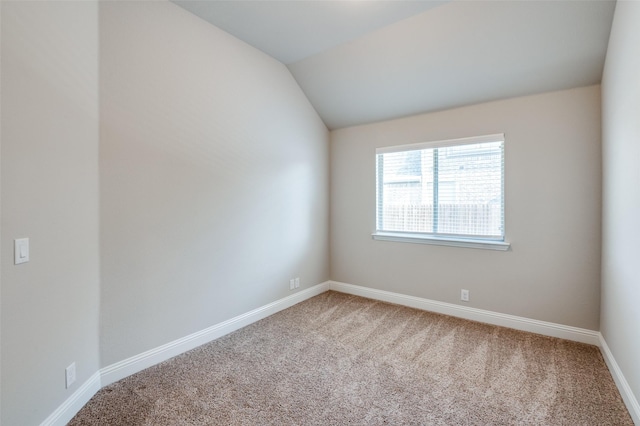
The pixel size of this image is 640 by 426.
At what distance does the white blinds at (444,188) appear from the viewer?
10.1 feet

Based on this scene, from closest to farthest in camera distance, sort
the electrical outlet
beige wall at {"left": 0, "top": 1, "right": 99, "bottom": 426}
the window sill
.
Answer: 1. beige wall at {"left": 0, "top": 1, "right": 99, "bottom": 426}
2. the electrical outlet
3. the window sill

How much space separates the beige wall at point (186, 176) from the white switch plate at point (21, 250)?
557mm

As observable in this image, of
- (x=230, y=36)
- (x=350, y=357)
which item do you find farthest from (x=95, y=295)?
(x=230, y=36)

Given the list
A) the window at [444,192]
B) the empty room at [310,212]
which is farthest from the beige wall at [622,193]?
the window at [444,192]

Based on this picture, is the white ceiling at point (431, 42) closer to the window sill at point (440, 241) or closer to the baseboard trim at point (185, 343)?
the window sill at point (440, 241)

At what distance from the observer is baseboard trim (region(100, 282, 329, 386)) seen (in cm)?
209

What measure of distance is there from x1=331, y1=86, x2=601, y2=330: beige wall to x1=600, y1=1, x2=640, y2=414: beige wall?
0.16 metres

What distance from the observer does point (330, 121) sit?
13.3ft

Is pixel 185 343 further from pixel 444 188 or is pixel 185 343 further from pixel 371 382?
pixel 444 188

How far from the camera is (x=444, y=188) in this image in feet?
11.2

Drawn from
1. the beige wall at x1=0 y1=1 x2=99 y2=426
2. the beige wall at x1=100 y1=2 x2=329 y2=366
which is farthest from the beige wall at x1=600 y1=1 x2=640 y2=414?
the beige wall at x1=0 y1=1 x2=99 y2=426

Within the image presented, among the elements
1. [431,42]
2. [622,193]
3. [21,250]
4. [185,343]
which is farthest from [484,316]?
[21,250]

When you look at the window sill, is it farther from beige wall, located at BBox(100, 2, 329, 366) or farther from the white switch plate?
the white switch plate

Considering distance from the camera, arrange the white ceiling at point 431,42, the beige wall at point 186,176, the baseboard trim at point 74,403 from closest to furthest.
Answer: the baseboard trim at point 74,403 < the beige wall at point 186,176 < the white ceiling at point 431,42
